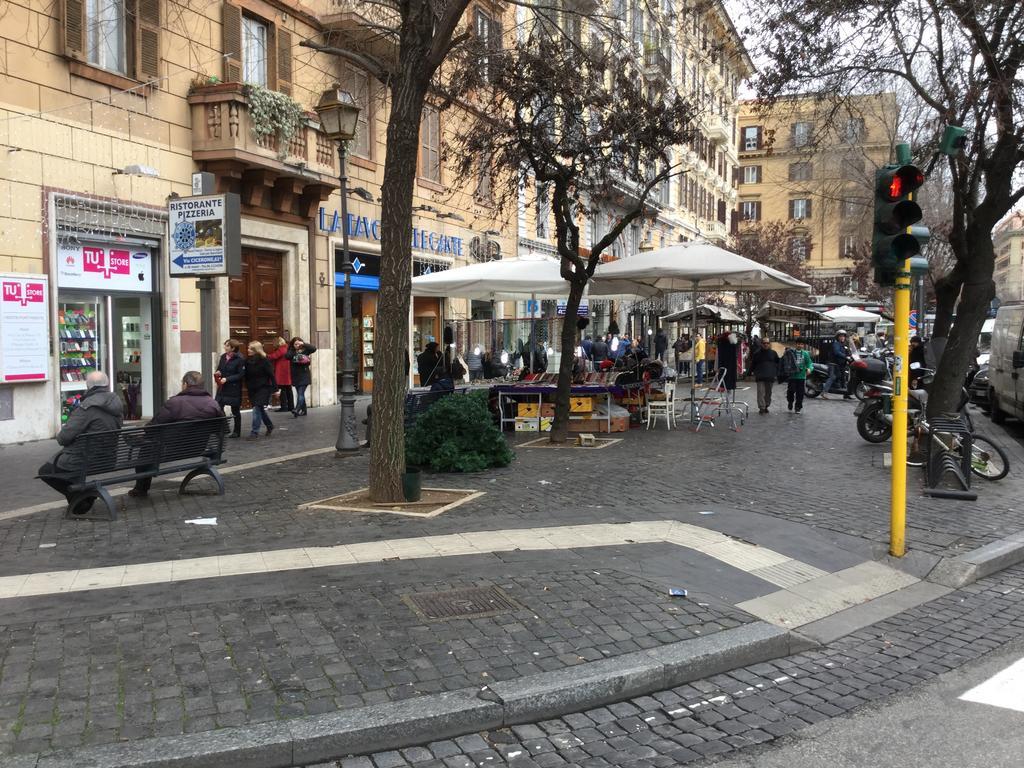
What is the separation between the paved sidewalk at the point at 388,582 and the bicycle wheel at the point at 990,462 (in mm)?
196

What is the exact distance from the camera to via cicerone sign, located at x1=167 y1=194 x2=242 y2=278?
379 inches

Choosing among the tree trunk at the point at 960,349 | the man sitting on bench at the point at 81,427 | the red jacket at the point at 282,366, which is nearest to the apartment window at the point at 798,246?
the red jacket at the point at 282,366

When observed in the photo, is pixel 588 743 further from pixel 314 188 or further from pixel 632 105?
pixel 314 188

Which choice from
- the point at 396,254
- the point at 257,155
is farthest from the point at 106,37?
the point at 396,254

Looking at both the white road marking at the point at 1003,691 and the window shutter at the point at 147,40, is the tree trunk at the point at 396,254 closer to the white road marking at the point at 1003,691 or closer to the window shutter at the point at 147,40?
the white road marking at the point at 1003,691

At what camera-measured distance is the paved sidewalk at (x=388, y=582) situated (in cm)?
398

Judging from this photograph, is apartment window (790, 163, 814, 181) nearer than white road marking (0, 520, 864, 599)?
No

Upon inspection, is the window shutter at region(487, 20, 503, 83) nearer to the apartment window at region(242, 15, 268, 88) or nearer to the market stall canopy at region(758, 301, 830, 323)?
the apartment window at region(242, 15, 268, 88)

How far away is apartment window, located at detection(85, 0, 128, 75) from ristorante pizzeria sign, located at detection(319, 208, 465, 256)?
5490 millimetres

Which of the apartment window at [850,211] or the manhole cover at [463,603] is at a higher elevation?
the apartment window at [850,211]

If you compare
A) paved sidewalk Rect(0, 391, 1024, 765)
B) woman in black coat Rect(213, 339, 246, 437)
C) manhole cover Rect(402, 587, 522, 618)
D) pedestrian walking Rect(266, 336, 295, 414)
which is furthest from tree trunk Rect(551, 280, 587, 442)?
manhole cover Rect(402, 587, 522, 618)

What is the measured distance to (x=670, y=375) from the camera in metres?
15.4

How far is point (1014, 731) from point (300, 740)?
321 cm

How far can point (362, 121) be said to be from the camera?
1955 cm
